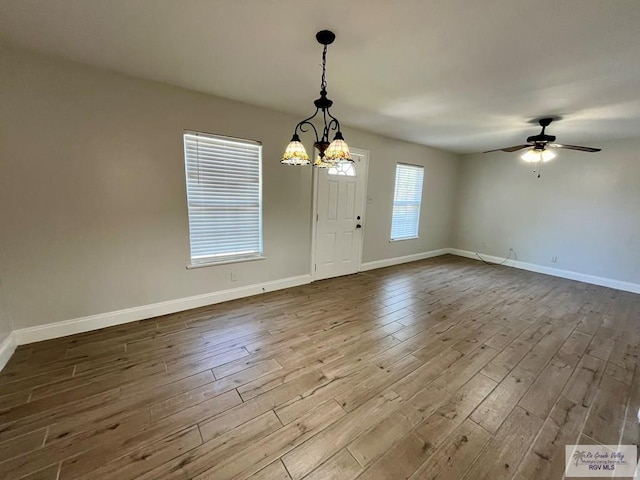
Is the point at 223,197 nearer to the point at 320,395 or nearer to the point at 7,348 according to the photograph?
the point at 7,348

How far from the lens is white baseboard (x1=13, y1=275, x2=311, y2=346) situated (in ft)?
8.03

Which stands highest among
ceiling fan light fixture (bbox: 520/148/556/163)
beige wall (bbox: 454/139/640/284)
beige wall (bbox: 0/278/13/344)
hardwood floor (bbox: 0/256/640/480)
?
ceiling fan light fixture (bbox: 520/148/556/163)

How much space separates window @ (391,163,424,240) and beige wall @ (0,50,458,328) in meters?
2.99

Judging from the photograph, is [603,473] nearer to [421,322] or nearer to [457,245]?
[421,322]

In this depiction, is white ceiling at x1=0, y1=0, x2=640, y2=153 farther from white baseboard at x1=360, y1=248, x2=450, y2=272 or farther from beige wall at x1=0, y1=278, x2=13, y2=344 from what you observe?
Answer: white baseboard at x1=360, y1=248, x2=450, y2=272

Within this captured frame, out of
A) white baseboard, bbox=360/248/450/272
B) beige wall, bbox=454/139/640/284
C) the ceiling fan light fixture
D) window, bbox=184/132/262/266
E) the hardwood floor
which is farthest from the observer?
white baseboard, bbox=360/248/450/272

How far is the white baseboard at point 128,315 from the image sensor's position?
Answer: 2.45m

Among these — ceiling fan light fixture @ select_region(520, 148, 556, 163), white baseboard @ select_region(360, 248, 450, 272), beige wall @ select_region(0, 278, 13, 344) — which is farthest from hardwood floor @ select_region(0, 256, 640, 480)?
ceiling fan light fixture @ select_region(520, 148, 556, 163)

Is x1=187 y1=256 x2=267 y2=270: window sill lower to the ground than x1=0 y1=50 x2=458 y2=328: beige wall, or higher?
lower

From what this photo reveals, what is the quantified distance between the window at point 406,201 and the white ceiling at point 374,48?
2338 mm

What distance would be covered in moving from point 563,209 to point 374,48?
534 centimetres

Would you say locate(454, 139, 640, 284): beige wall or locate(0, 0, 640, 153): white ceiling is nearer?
locate(0, 0, 640, 153): white ceiling

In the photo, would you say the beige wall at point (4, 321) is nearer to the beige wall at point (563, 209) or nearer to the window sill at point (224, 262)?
the window sill at point (224, 262)

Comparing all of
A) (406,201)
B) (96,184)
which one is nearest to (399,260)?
(406,201)
